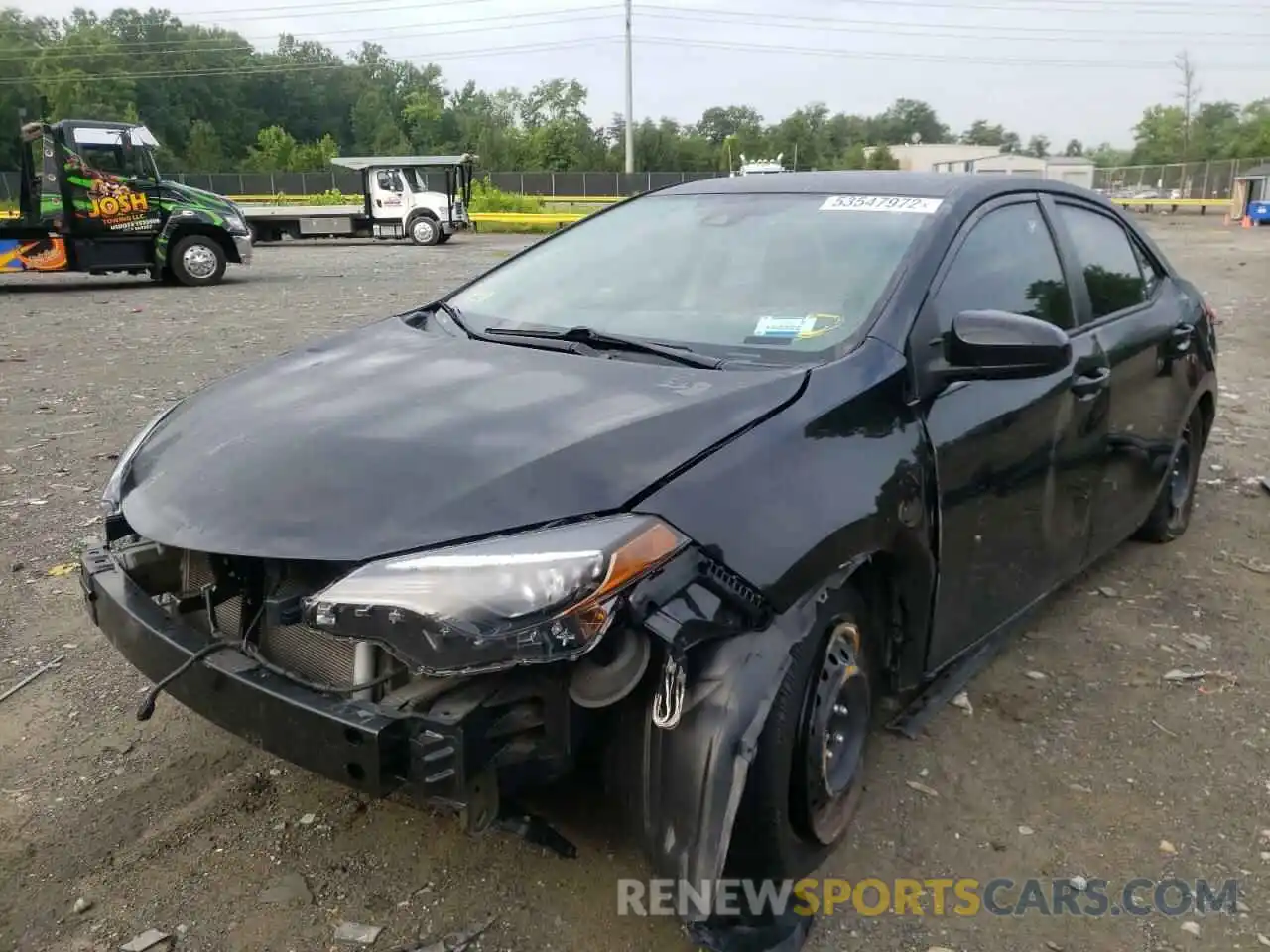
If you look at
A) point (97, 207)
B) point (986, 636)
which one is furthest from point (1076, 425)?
point (97, 207)

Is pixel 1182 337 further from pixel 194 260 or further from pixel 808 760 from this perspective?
pixel 194 260

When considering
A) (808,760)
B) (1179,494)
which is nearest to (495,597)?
(808,760)

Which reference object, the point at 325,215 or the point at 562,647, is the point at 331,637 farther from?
the point at 325,215

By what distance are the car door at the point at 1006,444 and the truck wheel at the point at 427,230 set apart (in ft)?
86.3

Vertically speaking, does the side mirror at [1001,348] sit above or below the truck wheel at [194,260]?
above

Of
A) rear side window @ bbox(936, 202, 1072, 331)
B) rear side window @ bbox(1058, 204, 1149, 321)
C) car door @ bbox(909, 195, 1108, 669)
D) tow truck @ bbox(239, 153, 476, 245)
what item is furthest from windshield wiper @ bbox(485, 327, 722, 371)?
tow truck @ bbox(239, 153, 476, 245)

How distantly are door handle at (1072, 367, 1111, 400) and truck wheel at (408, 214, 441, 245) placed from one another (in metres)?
26.5

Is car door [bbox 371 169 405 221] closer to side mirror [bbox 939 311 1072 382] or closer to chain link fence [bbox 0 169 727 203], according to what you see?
chain link fence [bbox 0 169 727 203]

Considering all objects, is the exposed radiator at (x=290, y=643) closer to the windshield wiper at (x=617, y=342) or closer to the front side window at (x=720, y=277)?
the windshield wiper at (x=617, y=342)

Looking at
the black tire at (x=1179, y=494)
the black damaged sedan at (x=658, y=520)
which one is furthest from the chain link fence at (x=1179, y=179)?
the black damaged sedan at (x=658, y=520)

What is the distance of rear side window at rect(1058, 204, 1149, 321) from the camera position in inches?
140

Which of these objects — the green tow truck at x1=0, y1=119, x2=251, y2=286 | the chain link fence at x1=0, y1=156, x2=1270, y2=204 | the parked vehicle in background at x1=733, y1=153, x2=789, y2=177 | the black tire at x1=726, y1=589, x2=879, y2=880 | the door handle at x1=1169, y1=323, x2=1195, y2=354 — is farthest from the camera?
the chain link fence at x1=0, y1=156, x2=1270, y2=204

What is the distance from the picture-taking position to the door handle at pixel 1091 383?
3203 mm

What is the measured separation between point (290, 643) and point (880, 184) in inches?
88.5
